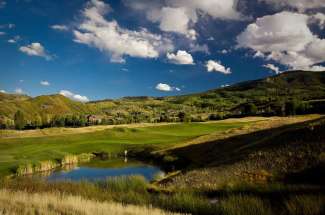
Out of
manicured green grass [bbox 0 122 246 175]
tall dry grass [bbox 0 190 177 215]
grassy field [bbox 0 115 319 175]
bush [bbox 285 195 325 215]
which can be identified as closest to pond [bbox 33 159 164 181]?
grassy field [bbox 0 115 319 175]

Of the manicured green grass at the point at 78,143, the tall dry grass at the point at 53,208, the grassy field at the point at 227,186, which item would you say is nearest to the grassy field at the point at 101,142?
the manicured green grass at the point at 78,143

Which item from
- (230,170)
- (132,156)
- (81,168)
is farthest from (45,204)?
(132,156)

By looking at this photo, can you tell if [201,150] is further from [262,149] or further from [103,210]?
[103,210]

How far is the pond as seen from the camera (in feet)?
140

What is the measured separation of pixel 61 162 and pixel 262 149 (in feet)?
109

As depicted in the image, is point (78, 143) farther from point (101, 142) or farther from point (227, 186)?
point (227, 186)

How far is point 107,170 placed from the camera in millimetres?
47281

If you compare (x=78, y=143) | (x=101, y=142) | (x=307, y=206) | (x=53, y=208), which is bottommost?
(x=78, y=143)

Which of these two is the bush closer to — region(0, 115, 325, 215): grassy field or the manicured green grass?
region(0, 115, 325, 215): grassy field

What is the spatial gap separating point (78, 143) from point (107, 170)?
88.6 ft

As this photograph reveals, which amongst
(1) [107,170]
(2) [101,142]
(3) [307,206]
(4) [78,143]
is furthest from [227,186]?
(4) [78,143]

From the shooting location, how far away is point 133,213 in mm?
8875

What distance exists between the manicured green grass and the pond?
14.8ft

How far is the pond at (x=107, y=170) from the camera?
4253 cm
